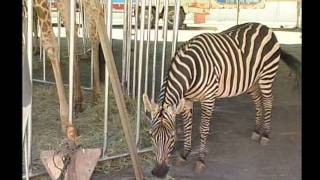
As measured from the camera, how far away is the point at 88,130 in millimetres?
5453

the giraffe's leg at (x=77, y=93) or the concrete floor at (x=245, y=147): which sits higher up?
the giraffe's leg at (x=77, y=93)

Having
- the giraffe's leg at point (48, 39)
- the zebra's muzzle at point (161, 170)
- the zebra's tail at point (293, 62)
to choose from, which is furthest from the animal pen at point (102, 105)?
the zebra's tail at point (293, 62)

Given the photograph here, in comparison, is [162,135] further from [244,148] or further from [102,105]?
[102,105]

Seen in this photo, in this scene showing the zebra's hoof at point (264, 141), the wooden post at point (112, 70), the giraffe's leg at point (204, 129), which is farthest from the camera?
the zebra's hoof at point (264, 141)

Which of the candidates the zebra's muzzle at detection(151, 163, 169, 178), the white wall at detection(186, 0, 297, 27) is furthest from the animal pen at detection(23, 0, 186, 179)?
the white wall at detection(186, 0, 297, 27)

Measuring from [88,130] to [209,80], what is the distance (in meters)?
1.48

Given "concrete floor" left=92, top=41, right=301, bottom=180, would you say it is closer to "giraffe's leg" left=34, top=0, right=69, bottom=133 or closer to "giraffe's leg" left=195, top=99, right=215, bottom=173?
"giraffe's leg" left=195, top=99, right=215, bottom=173

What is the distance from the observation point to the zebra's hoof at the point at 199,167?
4.73 meters

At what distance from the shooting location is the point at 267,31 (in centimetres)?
576

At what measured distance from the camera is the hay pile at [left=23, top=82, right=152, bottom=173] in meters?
4.77

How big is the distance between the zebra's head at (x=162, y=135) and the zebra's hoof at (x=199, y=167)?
56 centimetres

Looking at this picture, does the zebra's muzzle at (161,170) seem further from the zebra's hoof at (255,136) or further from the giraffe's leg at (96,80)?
the giraffe's leg at (96,80)
